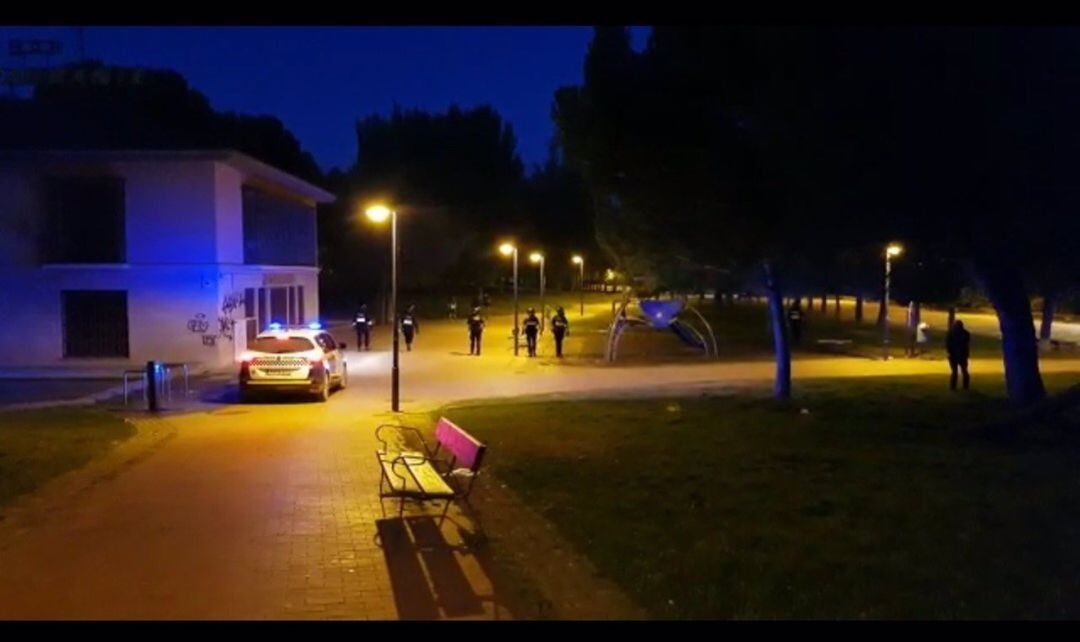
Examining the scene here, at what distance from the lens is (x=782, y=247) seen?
17.9 metres

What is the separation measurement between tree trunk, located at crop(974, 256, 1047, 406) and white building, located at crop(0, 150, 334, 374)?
2079 cm

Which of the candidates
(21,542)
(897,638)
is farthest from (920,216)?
(21,542)

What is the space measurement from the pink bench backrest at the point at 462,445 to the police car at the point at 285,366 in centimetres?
979

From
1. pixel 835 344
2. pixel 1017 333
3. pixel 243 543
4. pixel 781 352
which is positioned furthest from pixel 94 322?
pixel 835 344

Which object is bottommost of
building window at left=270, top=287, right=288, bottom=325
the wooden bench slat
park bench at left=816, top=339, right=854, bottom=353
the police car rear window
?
park bench at left=816, top=339, right=854, bottom=353

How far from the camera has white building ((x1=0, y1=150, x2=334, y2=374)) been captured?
3120cm

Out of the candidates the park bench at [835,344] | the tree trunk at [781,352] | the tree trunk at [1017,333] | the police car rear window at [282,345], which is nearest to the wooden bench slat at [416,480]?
the police car rear window at [282,345]

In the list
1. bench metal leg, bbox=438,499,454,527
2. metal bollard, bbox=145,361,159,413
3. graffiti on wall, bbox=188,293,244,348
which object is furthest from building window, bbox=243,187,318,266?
bench metal leg, bbox=438,499,454,527

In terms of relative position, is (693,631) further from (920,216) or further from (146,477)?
(920,216)

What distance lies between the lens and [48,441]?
16.1 meters

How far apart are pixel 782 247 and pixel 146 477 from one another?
1028 centimetres

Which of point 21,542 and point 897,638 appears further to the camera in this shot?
point 21,542

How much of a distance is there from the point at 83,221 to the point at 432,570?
27.1 m

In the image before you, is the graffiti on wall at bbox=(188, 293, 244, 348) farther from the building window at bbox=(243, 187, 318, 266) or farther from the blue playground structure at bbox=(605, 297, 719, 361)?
the blue playground structure at bbox=(605, 297, 719, 361)
